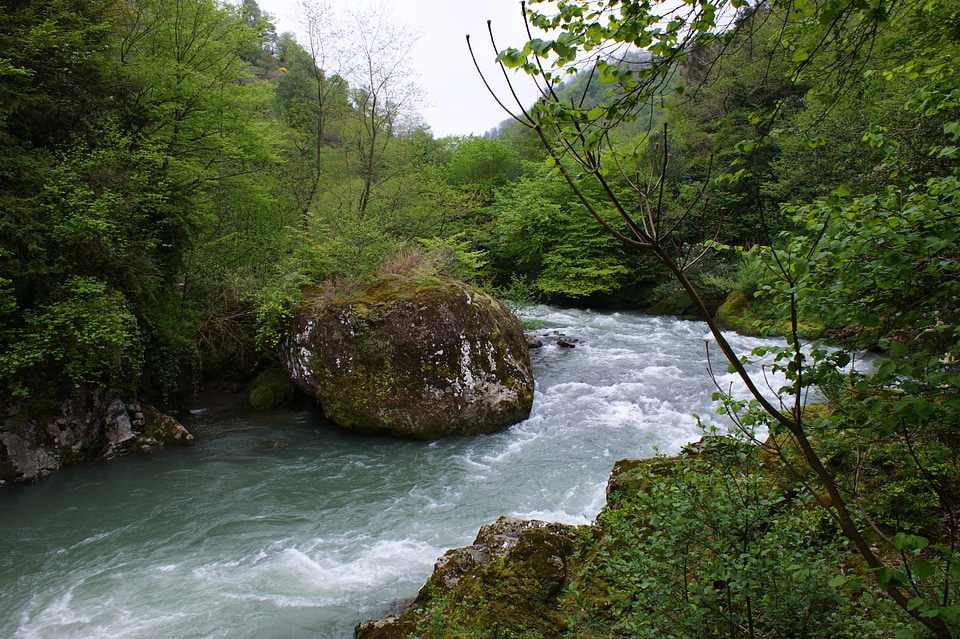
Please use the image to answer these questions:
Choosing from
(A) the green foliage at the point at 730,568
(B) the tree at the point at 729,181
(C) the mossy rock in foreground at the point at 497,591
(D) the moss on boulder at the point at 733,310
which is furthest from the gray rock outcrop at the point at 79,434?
(D) the moss on boulder at the point at 733,310

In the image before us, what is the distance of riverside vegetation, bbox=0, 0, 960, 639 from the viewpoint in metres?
2.04

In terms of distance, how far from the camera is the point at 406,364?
31.0 feet

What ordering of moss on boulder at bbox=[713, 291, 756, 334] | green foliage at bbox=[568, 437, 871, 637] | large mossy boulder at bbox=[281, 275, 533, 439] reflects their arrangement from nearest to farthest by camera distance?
1. green foliage at bbox=[568, 437, 871, 637]
2. large mossy boulder at bbox=[281, 275, 533, 439]
3. moss on boulder at bbox=[713, 291, 756, 334]

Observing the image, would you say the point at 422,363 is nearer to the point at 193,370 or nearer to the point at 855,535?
the point at 193,370

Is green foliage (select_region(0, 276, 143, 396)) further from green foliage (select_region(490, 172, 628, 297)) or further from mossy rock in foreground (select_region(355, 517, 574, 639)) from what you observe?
green foliage (select_region(490, 172, 628, 297))

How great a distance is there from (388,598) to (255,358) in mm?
8660

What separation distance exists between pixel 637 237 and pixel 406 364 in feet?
26.2

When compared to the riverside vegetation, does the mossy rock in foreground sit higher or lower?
lower

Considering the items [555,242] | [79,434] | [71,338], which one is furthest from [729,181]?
[555,242]

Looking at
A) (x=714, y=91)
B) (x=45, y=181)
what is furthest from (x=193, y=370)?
(x=714, y=91)

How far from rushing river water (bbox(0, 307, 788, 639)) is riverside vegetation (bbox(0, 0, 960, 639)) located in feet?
6.14

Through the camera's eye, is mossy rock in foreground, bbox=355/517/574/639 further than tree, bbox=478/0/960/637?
Yes

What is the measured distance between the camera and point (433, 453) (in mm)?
8633

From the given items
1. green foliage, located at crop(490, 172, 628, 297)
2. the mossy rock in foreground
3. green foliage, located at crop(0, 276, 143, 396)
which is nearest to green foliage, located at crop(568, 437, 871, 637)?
the mossy rock in foreground
